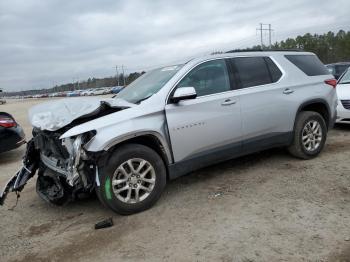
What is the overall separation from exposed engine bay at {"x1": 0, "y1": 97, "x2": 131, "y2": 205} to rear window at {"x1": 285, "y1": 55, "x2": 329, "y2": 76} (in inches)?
125

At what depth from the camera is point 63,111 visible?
474 centimetres

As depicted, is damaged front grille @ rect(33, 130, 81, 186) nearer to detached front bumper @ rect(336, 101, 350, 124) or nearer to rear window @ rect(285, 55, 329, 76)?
rear window @ rect(285, 55, 329, 76)

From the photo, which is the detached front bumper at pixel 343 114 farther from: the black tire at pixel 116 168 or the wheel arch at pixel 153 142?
the black tire at pixel 116 168

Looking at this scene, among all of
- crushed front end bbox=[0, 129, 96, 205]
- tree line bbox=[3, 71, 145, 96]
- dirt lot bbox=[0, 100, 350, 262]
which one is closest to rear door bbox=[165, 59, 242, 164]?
dirt lot bbox=[0, 100, 350, 262]

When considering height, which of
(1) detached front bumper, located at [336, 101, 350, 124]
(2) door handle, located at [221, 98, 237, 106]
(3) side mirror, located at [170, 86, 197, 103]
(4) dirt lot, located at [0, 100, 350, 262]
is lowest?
(4) dirt lot, located at [0, 100, 350, 262]

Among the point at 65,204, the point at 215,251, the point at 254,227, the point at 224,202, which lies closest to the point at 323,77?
the point at 224,202

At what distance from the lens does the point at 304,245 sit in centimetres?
345

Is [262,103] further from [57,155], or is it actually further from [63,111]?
[57,155]

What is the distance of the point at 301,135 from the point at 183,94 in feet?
8.04

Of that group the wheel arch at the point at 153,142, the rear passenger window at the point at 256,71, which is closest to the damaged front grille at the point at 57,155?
the wheel arch at the point at 153,142

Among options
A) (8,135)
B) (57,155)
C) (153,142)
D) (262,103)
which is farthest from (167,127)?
(8,135)

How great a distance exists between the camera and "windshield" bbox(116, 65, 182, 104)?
497cm

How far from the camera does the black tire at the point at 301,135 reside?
19.7 feet

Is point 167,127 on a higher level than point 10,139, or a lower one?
higher
